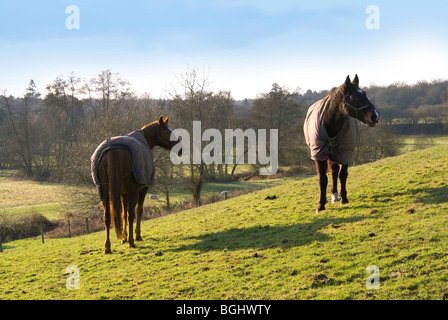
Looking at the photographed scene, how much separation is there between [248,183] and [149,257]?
3227 centimetres

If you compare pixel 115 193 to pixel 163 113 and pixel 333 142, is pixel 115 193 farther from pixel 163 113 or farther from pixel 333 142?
pixel 163 113

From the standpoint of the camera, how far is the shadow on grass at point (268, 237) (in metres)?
7.74

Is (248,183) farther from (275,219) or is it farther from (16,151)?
(16,151)

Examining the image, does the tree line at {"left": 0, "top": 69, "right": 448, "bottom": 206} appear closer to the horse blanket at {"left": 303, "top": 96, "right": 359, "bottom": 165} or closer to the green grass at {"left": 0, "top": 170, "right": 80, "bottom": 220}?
the green grass at {"left": 0, "top": 170, "right": 80, "bottom": 220}

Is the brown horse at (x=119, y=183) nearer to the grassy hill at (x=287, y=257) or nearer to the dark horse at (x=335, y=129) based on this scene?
the grassy hill at (x=287, y=257)

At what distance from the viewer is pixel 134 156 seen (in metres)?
9.34

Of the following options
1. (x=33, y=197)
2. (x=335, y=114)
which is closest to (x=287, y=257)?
(x=335, y=114)

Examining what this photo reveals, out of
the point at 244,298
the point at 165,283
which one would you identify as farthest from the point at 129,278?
the point at 244,298

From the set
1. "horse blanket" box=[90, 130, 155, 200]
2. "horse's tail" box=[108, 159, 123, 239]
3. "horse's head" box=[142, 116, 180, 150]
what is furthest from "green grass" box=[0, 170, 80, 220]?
"horse's tail" box=[108, 159, 123, 239]

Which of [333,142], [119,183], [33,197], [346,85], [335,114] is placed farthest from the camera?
[33,197]

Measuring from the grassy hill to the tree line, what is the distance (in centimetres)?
1823

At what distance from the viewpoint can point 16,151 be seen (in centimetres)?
5553

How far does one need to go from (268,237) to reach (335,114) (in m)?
3.54

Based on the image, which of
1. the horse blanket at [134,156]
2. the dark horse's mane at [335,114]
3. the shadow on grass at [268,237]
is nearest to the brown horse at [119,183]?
the horse blanket at [134,156]
